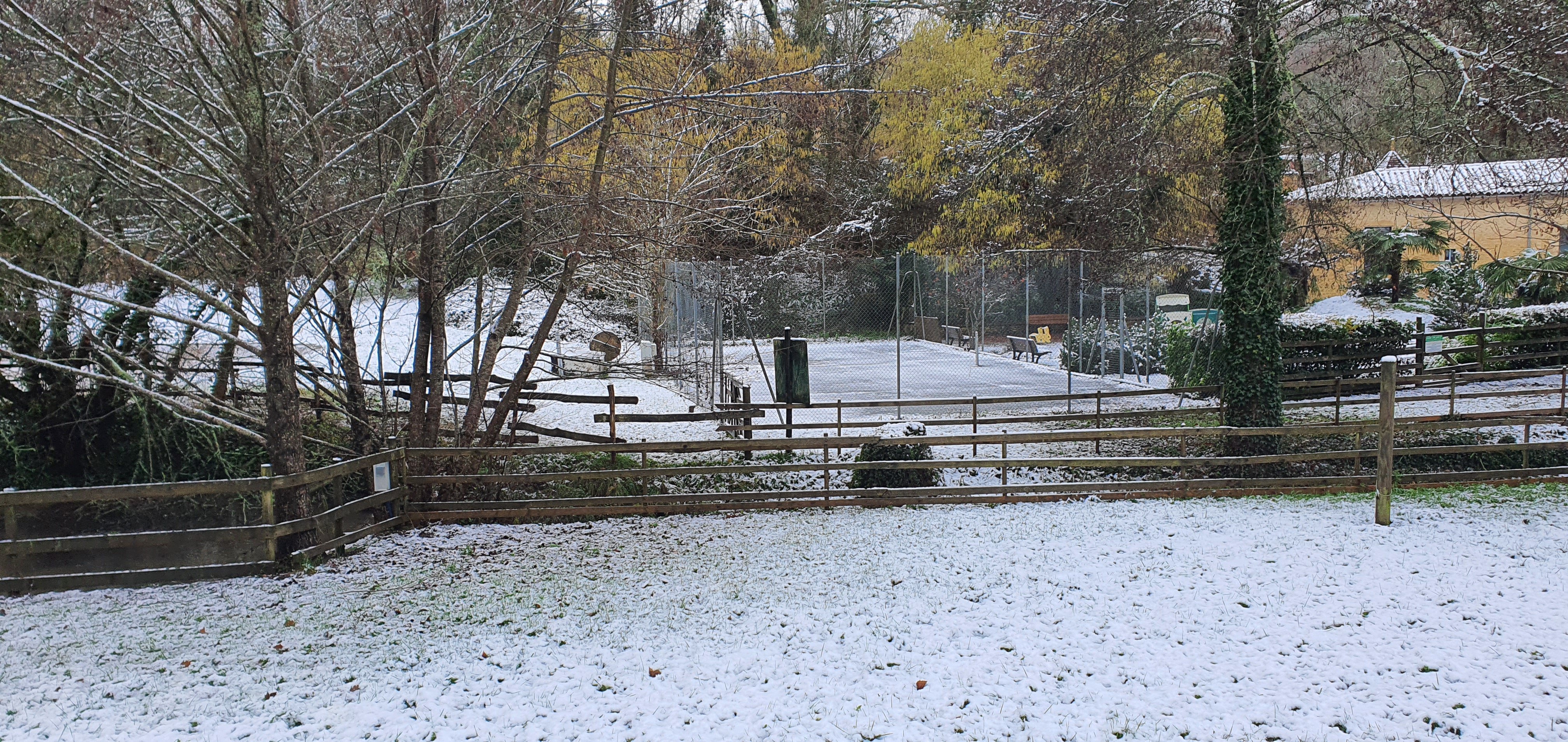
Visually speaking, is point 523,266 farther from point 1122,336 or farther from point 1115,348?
point 1115,348

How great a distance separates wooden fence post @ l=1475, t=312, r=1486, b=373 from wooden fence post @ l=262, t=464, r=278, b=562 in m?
19.4

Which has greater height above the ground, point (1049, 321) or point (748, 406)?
point (1049, 321)

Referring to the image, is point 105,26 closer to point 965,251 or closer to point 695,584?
point 695,584

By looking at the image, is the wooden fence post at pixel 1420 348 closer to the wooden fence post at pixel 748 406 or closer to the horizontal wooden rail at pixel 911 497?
the horizontal wooden rail at pixel 911 497

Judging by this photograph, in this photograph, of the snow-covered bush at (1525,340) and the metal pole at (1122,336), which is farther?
the snow-covered bush at (1525,340)

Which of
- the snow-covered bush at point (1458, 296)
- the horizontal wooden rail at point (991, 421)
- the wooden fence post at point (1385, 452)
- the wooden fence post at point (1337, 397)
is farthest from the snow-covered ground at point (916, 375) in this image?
the wooden fence post at point (1385, 452)

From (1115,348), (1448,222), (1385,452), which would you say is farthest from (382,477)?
(1448,222)

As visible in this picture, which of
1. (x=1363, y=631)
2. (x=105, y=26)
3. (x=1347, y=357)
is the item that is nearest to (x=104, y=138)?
(x=105, y=26)

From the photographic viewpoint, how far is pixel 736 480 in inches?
433

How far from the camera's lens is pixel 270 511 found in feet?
22.8

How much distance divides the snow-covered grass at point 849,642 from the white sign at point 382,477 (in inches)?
30.3

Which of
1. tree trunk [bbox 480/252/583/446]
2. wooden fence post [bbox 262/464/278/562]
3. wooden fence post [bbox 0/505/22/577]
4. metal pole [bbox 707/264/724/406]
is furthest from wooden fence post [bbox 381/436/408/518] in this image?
metal pole [bbox 707/264/724/406]

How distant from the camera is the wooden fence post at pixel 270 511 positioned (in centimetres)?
685

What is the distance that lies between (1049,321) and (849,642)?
18.5 metres
